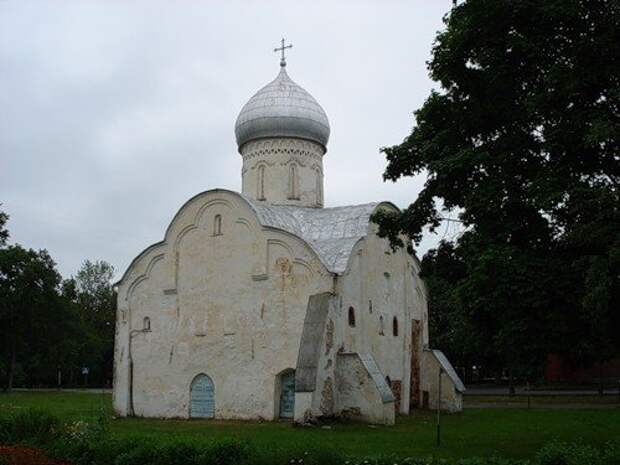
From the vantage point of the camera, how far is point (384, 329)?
24.7 m

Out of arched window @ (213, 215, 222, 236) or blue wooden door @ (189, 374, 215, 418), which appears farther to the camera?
arched window @ (213, 215, 222, 236)

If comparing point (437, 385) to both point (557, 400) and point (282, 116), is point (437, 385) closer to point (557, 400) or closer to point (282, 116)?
point (557, 400)

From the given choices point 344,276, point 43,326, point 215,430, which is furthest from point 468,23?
point 43,326

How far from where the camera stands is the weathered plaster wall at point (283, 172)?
89.2 feet

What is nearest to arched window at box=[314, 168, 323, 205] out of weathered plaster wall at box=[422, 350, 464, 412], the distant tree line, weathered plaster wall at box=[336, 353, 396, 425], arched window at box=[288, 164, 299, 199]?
arched window at box=[288, 164, 299, 199]

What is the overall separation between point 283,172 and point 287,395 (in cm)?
915

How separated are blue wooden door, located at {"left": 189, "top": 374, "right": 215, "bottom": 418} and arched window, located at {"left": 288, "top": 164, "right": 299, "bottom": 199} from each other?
787cm

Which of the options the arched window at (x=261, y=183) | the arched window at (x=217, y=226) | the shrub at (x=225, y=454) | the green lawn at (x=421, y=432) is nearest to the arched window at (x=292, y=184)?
the arched window at (x=261, y=183)

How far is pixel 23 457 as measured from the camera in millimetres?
10867

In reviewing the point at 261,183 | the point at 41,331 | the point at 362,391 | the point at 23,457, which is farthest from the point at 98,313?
the point at 23,457

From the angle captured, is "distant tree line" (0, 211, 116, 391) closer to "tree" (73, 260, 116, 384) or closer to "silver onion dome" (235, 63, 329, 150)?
"tree" (73, 260, 116, 384)

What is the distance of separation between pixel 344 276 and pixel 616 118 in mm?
11403

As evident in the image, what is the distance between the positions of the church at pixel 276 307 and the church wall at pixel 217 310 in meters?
0.04

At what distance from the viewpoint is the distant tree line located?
4150 centimetres
